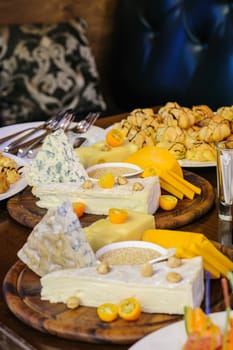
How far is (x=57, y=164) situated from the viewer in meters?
1.54

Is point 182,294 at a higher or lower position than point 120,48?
higher

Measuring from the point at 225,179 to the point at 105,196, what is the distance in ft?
0.88

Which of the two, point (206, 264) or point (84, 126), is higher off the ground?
point (206, 264)

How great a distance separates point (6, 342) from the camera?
2.85 ft

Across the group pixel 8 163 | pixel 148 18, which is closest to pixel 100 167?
pixel 8 163

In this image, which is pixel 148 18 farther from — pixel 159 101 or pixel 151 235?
pixel 151 235

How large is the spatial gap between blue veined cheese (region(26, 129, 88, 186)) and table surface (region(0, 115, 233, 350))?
0.12m

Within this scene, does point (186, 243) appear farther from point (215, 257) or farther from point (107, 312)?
point (107, 312)

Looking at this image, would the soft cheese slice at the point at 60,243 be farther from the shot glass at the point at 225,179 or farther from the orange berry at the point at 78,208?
the shot glass at the point at 225,179

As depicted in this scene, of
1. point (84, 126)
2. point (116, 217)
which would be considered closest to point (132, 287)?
point (116, 217)

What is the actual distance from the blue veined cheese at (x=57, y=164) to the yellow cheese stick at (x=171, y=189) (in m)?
0.18

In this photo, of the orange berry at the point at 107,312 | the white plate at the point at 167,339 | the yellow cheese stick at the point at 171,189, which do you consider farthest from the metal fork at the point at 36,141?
the white plate at the point at 167,339

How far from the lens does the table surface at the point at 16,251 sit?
88 centimetres

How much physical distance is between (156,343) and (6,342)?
191mm
